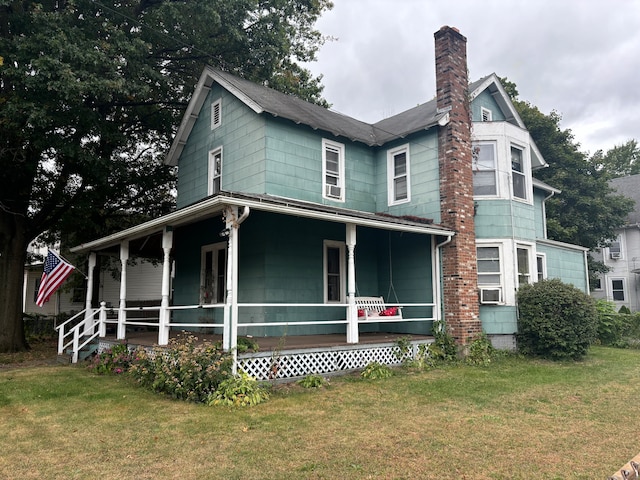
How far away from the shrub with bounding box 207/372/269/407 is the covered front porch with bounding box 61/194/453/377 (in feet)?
6.44

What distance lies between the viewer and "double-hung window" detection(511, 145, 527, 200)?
13422 mm

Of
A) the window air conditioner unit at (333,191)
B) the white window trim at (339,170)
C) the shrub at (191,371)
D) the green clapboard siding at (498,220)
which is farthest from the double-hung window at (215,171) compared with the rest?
the green clapboard siding at (498,220)

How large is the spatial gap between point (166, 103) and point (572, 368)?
1503 cm

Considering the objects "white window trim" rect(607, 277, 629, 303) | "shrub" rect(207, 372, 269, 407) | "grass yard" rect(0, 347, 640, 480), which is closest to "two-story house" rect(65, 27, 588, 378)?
"grass yard" rect(0, 347, 640, 480)

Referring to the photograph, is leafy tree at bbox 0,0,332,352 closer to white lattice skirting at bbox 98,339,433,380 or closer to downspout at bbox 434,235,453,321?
white lattice skirting at bbox 98,339,433,380

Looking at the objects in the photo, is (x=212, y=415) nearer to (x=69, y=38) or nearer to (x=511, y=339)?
(x=511, y=339)

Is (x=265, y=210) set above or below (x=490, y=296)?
above

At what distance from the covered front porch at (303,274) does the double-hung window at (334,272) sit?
27 millimetres

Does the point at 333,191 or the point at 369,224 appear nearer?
the point at 369,224

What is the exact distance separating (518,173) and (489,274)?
3.24 meters

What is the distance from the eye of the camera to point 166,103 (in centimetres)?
1686

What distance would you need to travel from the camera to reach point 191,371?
7828mm

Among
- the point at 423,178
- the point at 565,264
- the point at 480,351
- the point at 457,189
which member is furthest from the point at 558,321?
the point at 423,178

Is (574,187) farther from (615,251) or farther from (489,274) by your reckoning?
(489,274)
